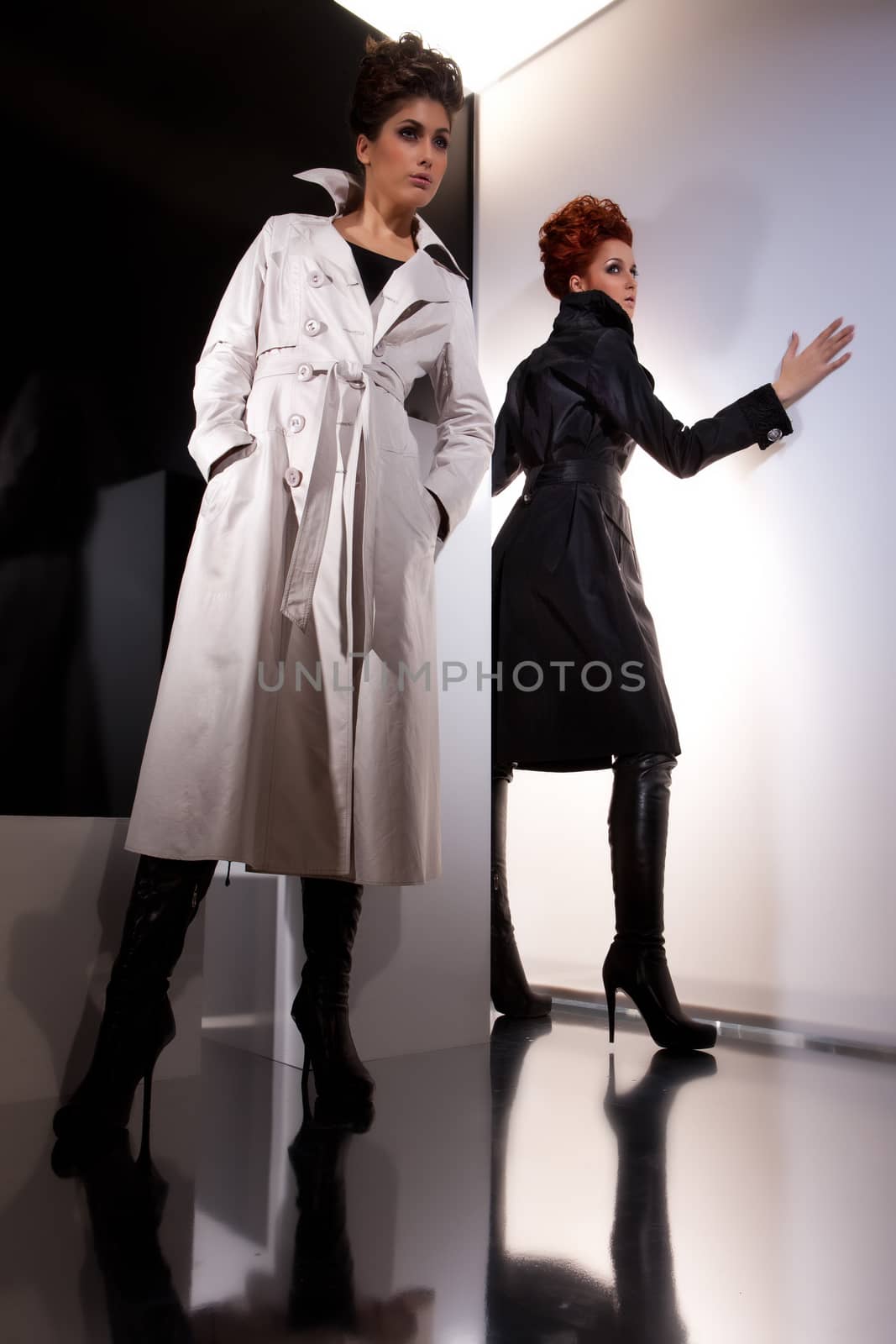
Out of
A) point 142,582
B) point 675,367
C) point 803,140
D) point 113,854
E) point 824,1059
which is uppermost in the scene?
point 803,140

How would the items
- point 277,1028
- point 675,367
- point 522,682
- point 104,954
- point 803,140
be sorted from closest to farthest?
1. point 104,954
2. point 277,1028
3. point 522,682
4. point 803,140
5. point 675,367

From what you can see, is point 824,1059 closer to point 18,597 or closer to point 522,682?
point 522,682

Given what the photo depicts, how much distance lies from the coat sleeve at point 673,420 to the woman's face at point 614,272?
30 cm

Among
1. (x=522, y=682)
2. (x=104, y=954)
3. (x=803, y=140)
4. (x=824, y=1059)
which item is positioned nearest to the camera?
(x=104, y=954)

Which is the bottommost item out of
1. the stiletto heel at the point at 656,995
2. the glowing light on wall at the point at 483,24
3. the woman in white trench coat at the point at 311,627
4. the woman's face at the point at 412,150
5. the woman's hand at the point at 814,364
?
the stiletto heel at the point at 656,995

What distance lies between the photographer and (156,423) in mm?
2643

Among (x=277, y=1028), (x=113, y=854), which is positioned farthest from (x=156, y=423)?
(x=277, y=1028)

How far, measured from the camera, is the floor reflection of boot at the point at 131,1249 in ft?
3.18

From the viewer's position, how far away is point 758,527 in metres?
2.75

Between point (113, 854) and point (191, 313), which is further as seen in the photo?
point (191, 313)

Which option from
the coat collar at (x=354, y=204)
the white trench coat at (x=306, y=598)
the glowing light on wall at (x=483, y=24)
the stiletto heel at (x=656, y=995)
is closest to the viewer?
the white trench coat at (x=306, y=598)

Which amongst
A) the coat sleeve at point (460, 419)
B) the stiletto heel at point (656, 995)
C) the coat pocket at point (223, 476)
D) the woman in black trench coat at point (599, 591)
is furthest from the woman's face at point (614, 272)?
the stiletto heel at point (656, 995)

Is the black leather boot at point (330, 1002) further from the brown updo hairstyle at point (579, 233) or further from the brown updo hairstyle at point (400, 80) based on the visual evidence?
the brown updo hairstyle at point (579, 233)

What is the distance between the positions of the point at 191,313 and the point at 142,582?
69cm
